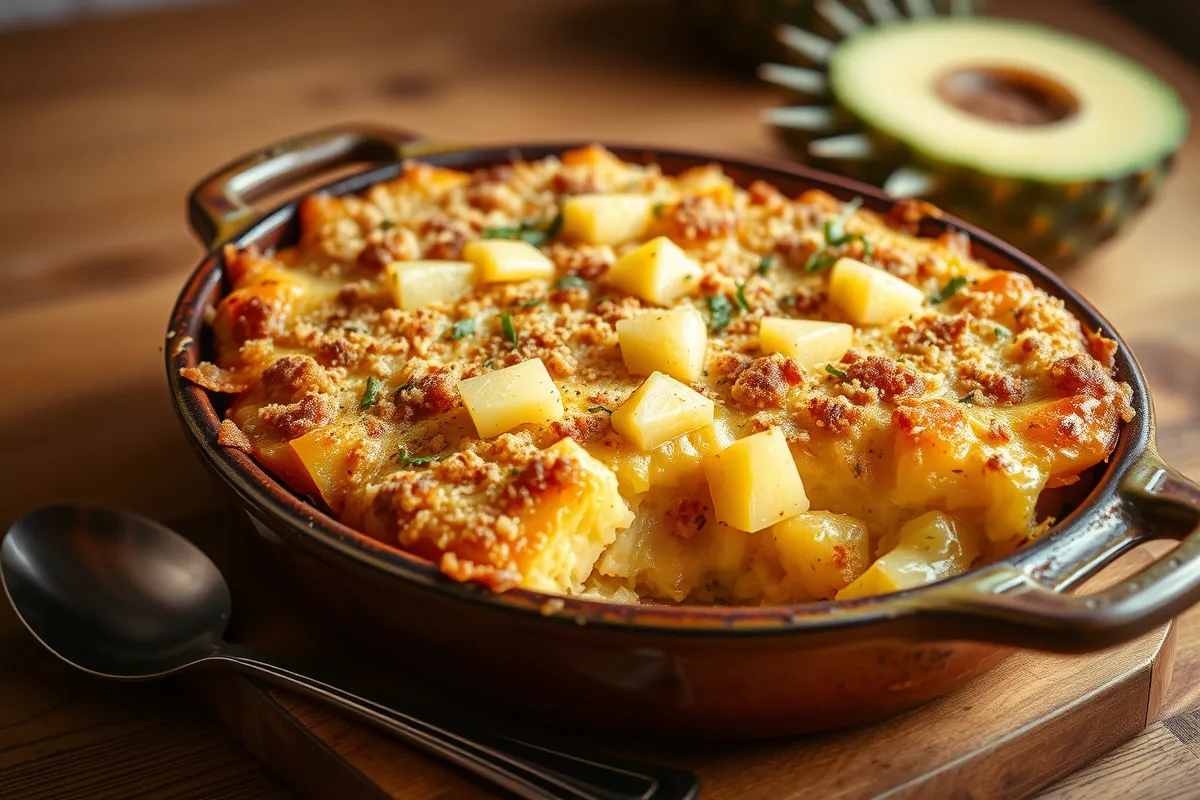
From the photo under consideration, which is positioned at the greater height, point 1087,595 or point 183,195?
point 1087,595

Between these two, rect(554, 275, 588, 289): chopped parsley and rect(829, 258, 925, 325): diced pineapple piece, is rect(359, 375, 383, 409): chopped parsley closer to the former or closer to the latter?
rect(554, 275, 588, 289): chopped parsley

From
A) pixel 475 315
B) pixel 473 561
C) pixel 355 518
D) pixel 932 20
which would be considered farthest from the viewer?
pixel 932 20

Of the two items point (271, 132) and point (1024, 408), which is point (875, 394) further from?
point (271, 132)

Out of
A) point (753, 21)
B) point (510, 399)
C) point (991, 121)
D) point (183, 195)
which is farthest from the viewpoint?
point (753, 21)

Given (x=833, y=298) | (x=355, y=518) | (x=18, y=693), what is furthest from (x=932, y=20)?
(x=18, y=693)

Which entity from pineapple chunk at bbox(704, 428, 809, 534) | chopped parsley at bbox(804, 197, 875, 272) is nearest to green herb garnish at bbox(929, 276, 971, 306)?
chopped parsley at bbox(804, 197, 875, 272)

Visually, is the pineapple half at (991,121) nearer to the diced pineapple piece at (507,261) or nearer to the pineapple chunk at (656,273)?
the pineapple chunk at (656,273)

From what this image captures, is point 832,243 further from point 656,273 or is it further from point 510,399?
point 510,399

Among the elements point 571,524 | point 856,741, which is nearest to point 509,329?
point 571,524
